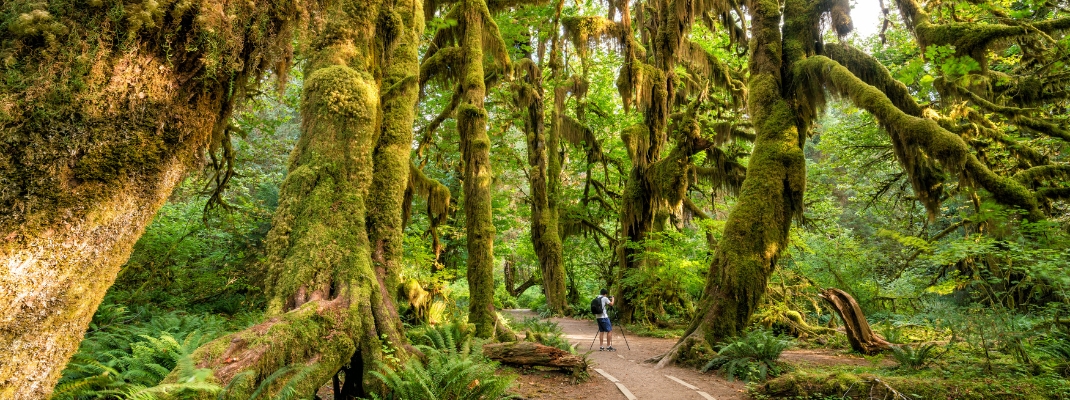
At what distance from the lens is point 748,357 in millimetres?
8359

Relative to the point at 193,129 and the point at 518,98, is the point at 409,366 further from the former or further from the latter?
the point at 518,98

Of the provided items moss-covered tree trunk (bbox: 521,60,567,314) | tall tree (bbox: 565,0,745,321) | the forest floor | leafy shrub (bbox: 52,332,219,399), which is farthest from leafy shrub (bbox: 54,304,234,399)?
tall tree (bbox: 565,0,745,321)

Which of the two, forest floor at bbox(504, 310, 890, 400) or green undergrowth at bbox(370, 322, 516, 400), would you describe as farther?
forest floor at bbox(504, 310, 890, 400)

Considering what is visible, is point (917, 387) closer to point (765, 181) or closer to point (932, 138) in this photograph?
point (932, 138)

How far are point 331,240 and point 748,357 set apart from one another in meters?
7.22

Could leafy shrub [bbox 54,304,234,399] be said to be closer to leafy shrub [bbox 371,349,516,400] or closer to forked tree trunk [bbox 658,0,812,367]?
leafy shrub [bbox 371,349,516,400]

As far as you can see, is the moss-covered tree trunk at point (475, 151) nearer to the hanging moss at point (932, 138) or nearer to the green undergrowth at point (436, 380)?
the green undergrowth at point (436, 380)

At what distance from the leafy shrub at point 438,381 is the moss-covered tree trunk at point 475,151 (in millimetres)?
3937

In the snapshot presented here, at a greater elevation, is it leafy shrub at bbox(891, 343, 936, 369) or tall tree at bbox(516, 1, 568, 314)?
tall tree at bbox(516, 1, 568, 314)

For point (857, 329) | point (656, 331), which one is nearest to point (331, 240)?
point (857, 329)

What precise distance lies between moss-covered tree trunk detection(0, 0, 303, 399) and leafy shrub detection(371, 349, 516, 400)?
2490 mm

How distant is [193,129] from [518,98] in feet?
47.1

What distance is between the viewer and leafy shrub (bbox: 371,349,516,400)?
179 inches

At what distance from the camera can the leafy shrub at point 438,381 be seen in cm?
454
